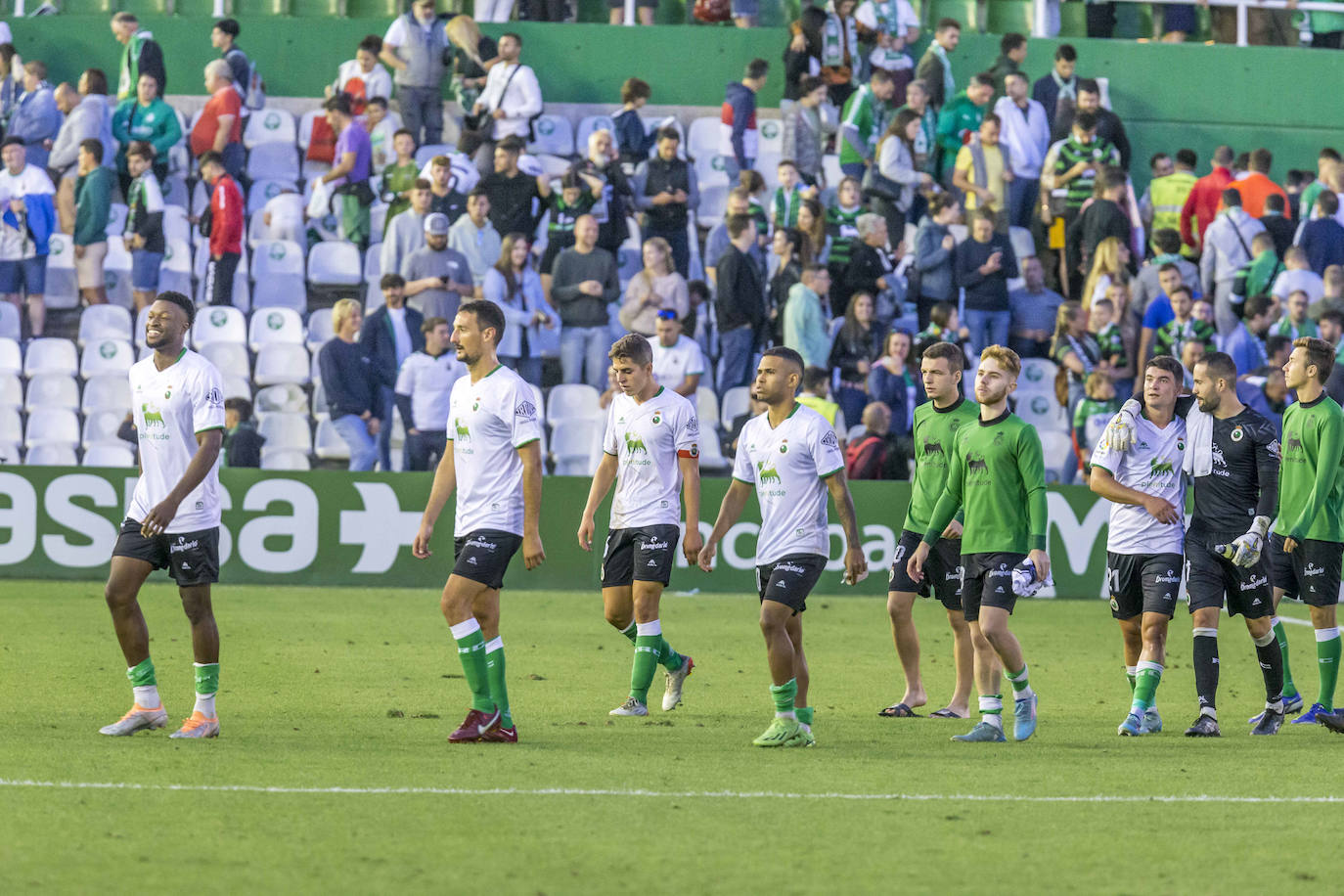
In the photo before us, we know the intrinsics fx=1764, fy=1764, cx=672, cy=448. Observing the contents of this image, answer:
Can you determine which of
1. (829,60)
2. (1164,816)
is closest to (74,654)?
(1164,816)

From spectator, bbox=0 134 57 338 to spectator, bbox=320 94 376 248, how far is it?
3083 mm

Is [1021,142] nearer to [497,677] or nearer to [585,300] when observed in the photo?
[585,300]

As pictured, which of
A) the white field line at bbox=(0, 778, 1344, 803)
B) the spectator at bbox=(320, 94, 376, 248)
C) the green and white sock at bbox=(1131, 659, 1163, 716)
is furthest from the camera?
the spectator at bbox=(320, 94, 376, 248)

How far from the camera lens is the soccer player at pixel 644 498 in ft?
32.3

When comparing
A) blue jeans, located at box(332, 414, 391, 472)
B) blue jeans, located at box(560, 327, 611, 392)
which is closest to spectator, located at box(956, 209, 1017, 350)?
blue jeans, located at box(560, 327, 611, 392)

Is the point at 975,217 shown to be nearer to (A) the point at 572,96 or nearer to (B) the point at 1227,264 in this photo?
(B) the point at 1227,264

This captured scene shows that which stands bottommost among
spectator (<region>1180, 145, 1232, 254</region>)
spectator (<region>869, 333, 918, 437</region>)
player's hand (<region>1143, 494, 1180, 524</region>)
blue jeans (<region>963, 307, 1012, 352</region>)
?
player's hand (<region>1143, 494, 1180, 524</region>)

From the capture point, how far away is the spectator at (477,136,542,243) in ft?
63.5

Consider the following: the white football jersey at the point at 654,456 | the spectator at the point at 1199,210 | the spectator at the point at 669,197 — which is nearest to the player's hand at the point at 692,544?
the white football jersey at the point at 654,456

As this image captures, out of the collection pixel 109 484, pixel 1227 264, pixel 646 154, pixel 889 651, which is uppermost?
pixel 646 154

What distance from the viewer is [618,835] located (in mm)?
6398

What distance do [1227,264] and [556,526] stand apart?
8418mm

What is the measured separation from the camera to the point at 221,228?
1930 cm

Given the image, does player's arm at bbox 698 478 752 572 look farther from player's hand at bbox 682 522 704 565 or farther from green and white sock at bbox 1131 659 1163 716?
green and white sock at bbox 1131 659 1163 716
